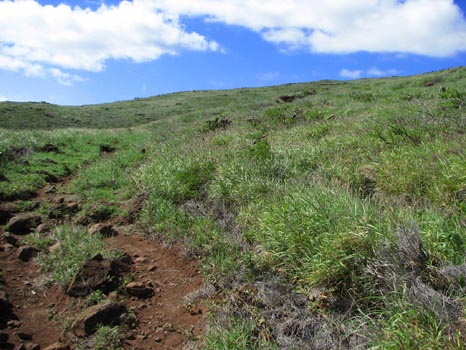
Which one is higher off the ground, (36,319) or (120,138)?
(120,138)

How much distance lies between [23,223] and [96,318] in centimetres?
364

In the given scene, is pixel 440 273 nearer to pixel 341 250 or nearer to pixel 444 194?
pixel 341 250

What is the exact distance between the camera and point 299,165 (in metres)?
7.54

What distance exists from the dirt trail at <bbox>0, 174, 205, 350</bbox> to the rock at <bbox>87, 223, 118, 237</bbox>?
0.42m

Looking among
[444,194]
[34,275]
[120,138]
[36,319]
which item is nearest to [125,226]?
[34,275]

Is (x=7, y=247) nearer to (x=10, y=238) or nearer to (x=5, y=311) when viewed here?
(x=10, y=238)

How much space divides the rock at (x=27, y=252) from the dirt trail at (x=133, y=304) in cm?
7

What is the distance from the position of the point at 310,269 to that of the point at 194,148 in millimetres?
6949

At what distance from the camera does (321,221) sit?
175 inches

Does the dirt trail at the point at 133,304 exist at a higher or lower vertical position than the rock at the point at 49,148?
lower

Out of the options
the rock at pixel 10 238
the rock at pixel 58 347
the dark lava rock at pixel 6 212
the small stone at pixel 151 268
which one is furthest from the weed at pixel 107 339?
the dark lava rock at pixel 6 212

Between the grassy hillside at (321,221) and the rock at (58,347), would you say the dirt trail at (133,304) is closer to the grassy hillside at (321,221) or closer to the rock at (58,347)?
the rock at (58,347)

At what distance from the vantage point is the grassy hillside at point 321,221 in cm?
328

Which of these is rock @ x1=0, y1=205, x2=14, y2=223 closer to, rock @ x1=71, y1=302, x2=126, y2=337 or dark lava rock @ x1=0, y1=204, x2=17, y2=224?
dark lava rock @ x1=0, y1=204, x2=17, y2=224
